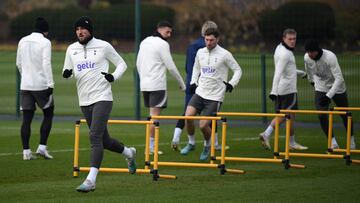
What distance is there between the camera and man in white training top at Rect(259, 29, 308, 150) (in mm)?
18562

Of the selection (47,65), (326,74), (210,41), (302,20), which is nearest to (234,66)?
(210,41)

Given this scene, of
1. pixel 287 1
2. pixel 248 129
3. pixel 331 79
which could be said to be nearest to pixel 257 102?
pixel 248 129

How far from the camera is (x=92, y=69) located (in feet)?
45.6

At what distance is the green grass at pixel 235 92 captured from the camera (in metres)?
26.8

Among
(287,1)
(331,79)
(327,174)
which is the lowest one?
(327,174)

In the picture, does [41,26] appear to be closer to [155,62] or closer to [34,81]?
[34,81]

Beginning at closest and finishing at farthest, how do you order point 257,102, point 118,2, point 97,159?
point 97,159 → point 257,102 → point 118,2

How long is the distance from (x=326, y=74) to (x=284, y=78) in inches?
28.8

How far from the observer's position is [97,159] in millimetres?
13594

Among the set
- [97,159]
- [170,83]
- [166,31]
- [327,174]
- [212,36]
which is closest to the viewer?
[97,159]

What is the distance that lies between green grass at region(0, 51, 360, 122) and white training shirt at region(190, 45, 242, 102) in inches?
387

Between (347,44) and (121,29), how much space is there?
7.24 m

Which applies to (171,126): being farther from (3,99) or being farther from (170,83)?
(170,83)

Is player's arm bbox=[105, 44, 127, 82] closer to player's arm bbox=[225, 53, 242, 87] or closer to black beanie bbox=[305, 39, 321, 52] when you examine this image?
player's arm bbox=[225, 53, 242, 87]
